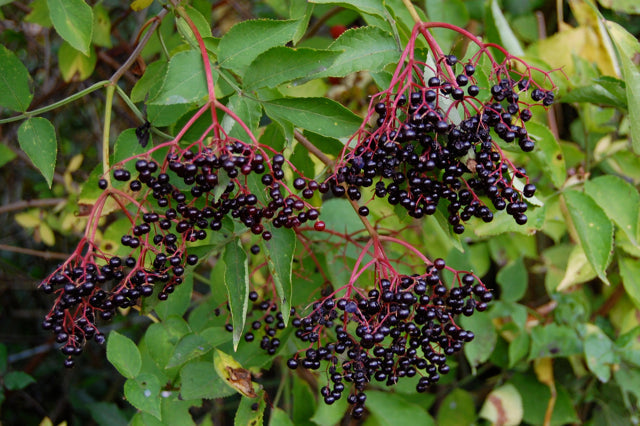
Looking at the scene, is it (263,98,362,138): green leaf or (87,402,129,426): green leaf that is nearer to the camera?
(263,98,362,138): green leaf

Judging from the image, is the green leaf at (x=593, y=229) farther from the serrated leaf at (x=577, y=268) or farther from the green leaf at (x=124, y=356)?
the green leaf at (x=124, y=356)

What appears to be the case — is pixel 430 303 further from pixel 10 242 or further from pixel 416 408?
pixel 10 242

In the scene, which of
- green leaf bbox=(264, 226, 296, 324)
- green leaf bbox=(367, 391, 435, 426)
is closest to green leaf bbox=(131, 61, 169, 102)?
green leaf bbox=(264, 226, 296, 324)

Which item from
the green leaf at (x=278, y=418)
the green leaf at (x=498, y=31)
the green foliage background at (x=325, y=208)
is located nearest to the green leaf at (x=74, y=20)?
the green foliage background at (x=325, y=208)

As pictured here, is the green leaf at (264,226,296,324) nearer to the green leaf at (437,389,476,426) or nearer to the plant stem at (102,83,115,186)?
the plant stem at (102,83,115,186)

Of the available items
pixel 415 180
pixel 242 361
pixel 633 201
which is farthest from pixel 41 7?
→ pixel 633 201
